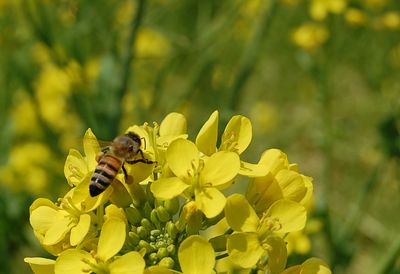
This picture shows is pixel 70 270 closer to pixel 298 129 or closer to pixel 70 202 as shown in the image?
pixel 70 202

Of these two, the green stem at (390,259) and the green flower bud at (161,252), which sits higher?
the green flower bud at (161,252)

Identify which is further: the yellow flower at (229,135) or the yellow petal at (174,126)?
the yellow petal at (174,126)

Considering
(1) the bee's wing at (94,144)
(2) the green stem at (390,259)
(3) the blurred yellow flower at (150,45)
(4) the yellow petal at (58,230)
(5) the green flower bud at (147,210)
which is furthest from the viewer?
(3) the blurred yellow flower at (150,45)

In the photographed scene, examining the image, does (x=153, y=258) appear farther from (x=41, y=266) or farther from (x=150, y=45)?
(x=150, y=45)

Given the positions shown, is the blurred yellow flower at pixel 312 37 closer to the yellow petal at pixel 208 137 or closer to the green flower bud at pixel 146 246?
the yellow petal at pixel 208 137

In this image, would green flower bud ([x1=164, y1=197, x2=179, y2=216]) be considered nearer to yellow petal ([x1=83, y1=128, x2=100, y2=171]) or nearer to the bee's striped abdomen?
the bee's striped abdomen

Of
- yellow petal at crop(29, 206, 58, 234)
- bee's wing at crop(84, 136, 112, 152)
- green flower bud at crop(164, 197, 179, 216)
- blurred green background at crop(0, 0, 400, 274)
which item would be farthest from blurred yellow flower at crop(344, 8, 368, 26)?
yellow petal at crop(29, 206, 58, 234)

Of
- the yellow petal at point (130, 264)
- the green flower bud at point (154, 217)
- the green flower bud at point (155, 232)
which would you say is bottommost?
the yellow petal at point (130, 264)

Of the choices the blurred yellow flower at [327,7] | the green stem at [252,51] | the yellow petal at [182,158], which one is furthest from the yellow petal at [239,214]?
the blurred yellow flower at [327,7]
